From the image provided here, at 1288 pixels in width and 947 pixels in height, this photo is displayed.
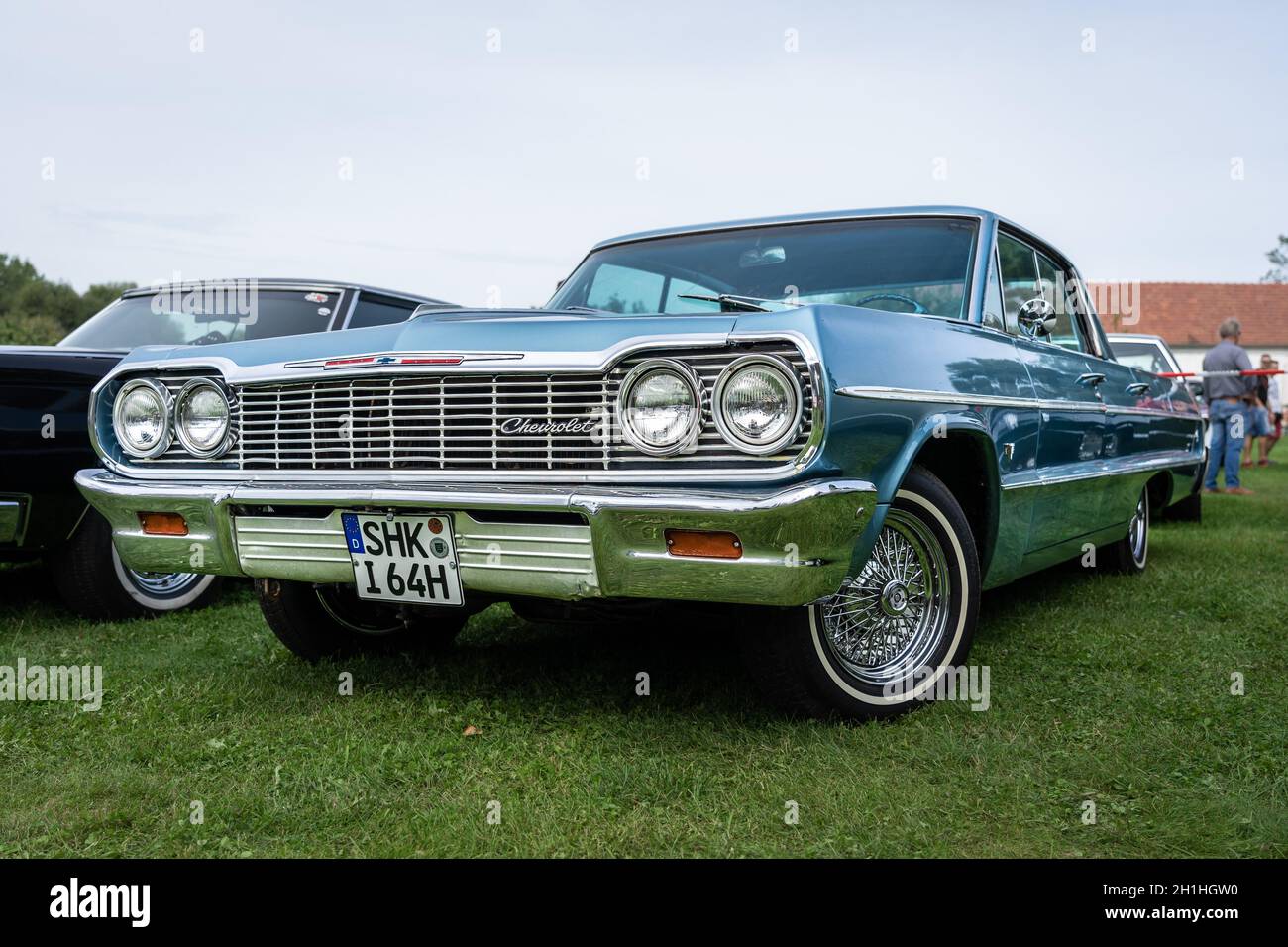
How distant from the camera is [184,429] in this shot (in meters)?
3.21

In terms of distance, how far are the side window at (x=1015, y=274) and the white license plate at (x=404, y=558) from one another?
7.17 feet

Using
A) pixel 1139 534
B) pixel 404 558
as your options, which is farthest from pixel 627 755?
pixel 1139 534

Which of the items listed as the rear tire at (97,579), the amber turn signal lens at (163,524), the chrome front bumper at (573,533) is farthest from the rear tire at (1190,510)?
the amber turn signal lens at (163,524)

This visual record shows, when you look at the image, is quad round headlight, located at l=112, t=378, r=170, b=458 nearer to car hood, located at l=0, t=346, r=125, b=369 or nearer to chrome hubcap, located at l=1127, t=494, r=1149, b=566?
car hood, located at l=0, t=346, r=125, b=369

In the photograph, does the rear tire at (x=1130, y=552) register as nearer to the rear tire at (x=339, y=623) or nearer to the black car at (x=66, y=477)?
the rear tire at (x=339, y=623)

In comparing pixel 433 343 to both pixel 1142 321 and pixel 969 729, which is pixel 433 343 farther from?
pixel 1142 321

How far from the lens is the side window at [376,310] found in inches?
224

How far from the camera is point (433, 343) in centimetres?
281

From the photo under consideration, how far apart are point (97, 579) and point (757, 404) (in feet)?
10.4

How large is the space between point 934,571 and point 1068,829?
963mm

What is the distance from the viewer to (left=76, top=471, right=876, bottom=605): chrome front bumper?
2.42 m

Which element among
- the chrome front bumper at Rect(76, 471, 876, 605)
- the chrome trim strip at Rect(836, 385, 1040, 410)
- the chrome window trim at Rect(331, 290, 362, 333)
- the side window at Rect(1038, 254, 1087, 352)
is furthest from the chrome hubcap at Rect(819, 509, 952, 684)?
the chrome window trim at Rect(331, 290, 362, 333)

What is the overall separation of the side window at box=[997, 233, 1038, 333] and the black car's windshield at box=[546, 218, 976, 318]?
0.85ft
